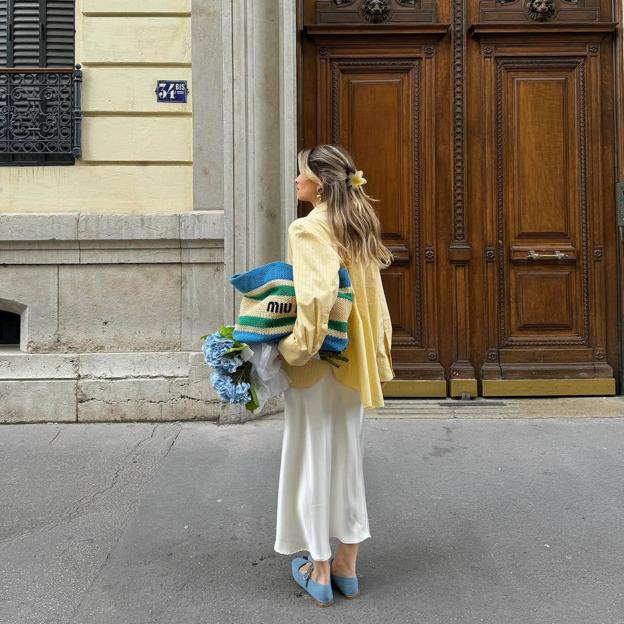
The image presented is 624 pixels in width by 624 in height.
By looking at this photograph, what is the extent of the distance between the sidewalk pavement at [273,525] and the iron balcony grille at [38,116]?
8.02ft

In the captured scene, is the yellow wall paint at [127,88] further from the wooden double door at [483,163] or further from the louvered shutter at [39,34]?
the wooden double door at [483,163]

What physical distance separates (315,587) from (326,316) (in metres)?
1.23

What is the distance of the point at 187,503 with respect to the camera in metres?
3.94

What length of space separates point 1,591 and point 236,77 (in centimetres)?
441

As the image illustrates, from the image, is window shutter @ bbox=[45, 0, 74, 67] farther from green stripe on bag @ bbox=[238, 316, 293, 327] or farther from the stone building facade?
green stripe on bag @ bbox=[238, 316, 293, 327]

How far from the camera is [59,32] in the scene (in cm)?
602

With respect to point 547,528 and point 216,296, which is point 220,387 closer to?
point 547,528

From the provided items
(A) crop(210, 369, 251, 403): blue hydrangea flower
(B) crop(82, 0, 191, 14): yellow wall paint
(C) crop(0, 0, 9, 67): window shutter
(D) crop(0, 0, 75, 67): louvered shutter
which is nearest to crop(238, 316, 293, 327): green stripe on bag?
(A) crop(210, 369, 251, 403): blue hydrangea flower

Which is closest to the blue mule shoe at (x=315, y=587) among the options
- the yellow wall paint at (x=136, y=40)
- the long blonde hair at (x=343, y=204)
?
the long blonde hair at (x=343, y=204)

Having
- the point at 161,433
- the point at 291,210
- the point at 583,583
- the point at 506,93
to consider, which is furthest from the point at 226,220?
the point at 583,583

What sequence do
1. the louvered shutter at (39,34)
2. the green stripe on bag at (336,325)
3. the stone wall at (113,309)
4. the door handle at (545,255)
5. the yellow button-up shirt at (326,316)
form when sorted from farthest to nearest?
the door handle at (545,255), the louvered shutter at (39,34), the stone wall at (113,309), the green stripe on bag at (336,325), the yellow button-up shirt at (326,316)

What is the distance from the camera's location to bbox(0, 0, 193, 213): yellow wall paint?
5793mm

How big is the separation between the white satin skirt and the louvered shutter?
15.6 ft

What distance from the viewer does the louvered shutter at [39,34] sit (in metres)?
6.01
